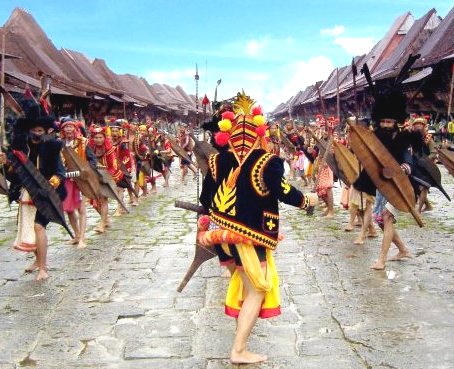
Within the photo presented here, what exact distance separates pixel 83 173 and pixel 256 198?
4.35 meters

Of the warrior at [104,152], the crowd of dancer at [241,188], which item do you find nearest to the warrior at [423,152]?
the crowd of dancer at [241,188]

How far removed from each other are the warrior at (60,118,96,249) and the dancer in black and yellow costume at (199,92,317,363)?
12.9ft

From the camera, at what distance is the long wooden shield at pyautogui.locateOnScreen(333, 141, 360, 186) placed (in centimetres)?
869

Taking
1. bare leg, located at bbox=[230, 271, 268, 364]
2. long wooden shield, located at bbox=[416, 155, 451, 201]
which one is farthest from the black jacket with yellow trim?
long wooden shield, located at bbox=[416, 155, 451, 201]

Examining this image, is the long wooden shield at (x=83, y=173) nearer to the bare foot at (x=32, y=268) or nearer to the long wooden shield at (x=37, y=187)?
the bare foot at (x=32, y=268)

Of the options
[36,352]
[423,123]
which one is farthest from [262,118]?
[423,123]

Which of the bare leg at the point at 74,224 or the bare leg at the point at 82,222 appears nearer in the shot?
the bare leg at the point at 74,224

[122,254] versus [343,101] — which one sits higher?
[343,101]

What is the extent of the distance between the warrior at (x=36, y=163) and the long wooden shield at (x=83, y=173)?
58.6 inches

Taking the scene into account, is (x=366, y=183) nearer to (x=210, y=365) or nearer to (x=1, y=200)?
(x=210, y=365)

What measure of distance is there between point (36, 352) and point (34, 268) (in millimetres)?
2499

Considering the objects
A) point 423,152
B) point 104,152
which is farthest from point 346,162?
point 104,152

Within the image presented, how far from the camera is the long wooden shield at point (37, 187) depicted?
5.97 meters

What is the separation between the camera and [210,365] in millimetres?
3973
